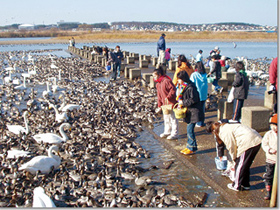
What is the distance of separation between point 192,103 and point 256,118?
253 cm

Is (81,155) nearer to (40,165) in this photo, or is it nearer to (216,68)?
(40,165)

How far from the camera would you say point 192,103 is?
7859mm

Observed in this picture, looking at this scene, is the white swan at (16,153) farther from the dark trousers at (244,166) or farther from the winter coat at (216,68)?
the winter coat at (216,68)

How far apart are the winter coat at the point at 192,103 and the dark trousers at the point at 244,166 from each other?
193 cm

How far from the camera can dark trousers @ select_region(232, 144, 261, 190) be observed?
6.04 meters

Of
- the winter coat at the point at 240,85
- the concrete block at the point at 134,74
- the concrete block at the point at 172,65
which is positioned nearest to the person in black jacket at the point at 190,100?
the winter coat at the point at 240,85

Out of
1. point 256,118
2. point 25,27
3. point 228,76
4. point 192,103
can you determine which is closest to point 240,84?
point 256,118

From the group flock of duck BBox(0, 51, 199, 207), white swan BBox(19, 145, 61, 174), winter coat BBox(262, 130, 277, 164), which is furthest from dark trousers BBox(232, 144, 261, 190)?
white swan BBox(19, 145, 61, 174)

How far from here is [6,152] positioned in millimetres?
8828

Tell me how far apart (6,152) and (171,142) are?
430 cm

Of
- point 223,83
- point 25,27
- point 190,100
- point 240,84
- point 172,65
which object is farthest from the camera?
point 25,27

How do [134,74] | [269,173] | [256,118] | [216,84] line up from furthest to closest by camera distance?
[134,74], [216,84], [256,118], [269,173]

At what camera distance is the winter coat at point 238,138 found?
5975 millimetres

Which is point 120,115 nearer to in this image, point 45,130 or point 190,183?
point 45,130
